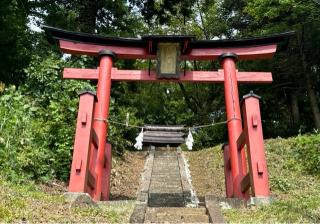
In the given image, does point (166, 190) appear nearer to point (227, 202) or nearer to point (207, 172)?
point (207, 172)

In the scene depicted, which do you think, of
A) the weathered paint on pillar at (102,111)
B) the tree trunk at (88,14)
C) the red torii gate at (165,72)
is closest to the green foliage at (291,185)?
the red torii gate at (165,72)

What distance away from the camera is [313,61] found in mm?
18672

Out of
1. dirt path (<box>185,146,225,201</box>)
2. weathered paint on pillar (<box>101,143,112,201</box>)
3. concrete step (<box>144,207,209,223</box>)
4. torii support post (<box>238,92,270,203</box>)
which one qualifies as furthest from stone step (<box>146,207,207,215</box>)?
dirt path (<box>185,146,225,201</box>)

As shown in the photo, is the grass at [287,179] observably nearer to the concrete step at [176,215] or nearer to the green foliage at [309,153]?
the green foliage at [309,153]

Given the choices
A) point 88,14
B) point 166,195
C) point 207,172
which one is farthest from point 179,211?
point 88,14

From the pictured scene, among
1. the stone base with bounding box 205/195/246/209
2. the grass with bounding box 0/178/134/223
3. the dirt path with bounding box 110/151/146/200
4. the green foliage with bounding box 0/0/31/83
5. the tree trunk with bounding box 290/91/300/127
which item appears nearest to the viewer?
the grass with bounding box 0/178/134/223

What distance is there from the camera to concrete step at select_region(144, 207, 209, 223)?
226 inches

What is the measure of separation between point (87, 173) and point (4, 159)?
2.25 metres

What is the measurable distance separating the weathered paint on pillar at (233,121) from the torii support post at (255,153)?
0.55 m

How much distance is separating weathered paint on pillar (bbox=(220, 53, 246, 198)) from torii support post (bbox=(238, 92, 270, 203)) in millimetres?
549

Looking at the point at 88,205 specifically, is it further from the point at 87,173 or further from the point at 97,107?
the point at 97,107

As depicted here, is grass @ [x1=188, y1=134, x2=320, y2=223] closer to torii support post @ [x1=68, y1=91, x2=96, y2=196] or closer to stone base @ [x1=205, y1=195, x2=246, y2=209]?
stone base @ [x1=205, y1=195, x2=246, y2=209]

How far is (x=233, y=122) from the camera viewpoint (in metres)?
8.73

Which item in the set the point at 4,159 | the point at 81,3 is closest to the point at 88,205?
the point at 4,159
